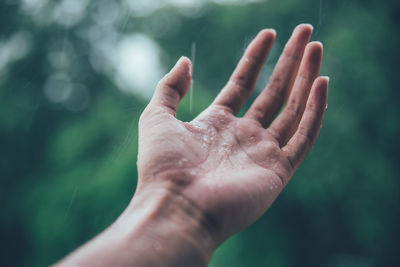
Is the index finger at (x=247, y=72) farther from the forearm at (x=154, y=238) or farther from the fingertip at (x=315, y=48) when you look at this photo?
the forearm at (x=154, y=238)

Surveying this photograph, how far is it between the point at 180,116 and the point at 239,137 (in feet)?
7.02

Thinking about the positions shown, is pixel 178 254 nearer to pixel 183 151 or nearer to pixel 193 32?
pixel 183 151

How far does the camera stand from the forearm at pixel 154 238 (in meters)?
0.79

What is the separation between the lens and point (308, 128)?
1.30 meters

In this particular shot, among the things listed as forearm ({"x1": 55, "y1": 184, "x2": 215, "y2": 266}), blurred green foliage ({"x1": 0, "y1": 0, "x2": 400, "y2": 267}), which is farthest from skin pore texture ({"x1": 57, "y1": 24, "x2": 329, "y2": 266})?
blurred green foliage ({"x1": 0, "y1": 0, "x2": 400, "y2": 267})

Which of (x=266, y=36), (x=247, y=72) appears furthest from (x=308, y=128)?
(x=266, y=36)

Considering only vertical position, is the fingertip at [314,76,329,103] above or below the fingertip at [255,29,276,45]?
below

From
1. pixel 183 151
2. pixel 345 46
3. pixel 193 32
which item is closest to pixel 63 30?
pixel 193 32

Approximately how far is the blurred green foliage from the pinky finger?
4.32 feet

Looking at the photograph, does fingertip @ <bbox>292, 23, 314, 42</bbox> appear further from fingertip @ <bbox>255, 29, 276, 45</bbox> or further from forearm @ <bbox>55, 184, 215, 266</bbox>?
forearm @ <bbox>55, 184, 215, 266</bbox>

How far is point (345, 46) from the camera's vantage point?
137 inches

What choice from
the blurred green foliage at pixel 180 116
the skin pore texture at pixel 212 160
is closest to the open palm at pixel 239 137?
the skin pore texture at pixel 212 160

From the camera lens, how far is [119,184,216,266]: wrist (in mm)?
848

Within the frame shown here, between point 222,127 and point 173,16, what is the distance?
363 cm
